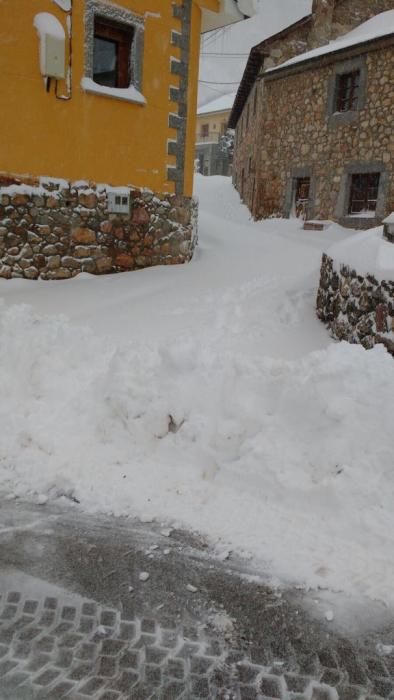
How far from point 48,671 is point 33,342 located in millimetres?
3028

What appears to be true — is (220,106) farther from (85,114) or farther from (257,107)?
(85,114)

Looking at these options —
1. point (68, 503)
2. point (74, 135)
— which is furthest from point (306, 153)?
point (68, 503)

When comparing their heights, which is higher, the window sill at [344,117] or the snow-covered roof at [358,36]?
the snow-covered roof at [358,36]

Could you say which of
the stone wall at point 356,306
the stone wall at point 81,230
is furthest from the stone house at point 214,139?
the stone wall at point 356,306

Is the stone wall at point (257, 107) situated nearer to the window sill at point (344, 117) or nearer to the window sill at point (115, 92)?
the window sill at point (344, 117)

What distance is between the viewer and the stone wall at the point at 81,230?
23.9 feet

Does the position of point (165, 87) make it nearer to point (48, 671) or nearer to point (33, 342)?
point (33, 342)

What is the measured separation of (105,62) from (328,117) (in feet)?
28.2

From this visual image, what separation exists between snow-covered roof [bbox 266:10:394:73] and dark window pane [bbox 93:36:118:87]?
841 cm

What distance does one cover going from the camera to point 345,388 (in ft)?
11.1

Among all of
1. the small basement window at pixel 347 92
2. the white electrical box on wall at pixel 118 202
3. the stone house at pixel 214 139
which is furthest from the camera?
the stone house at pixel 214 139

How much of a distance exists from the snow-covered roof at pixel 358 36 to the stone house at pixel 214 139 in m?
21.2

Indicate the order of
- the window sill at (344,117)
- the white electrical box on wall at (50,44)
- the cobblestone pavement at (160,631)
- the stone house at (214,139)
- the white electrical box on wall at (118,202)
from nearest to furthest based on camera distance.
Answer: the cobblestone pavement at (160,631)
the white electrical box on wall at (50,44)
the white electrical box on wall at (118,202)
the window sill at (344,117)
the stone house at (214,139)

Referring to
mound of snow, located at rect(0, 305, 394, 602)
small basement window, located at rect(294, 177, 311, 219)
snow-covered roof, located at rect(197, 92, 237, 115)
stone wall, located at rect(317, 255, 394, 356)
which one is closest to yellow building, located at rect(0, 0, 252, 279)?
stone wall, located at rect(317, 255, 394, 356)
